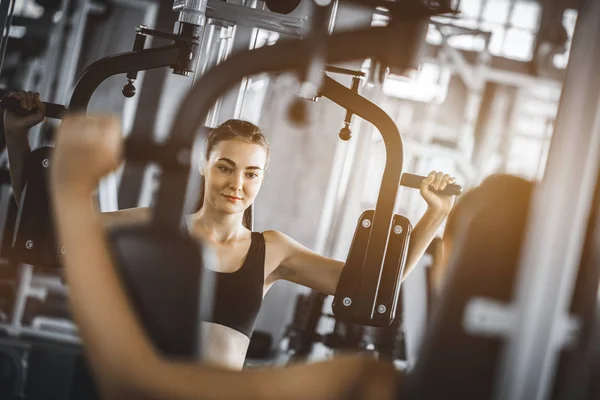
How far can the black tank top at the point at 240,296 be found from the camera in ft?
7.28

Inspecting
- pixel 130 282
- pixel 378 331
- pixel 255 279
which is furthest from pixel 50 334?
pixel 130 282

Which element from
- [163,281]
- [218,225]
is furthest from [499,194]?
[218,225]

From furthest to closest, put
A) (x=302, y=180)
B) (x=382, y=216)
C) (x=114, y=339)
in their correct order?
(x=302, y=180), (x=382, y=216), (x=114, y=339)

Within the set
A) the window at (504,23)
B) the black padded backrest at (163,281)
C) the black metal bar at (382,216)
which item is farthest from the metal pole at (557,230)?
the window at (504,23)

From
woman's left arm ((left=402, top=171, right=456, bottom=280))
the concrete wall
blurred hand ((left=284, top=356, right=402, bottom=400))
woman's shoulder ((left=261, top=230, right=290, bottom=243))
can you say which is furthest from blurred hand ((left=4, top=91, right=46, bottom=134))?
the concrete wall

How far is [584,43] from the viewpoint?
3.35ft

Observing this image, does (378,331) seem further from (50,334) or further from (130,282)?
(130,282)

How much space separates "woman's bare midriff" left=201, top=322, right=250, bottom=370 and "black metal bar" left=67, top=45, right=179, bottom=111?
74 cm

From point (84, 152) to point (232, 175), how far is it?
4.59 ft

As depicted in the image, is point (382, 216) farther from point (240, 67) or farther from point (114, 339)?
point (114, 339)

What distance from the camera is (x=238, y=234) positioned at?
7.87 feet

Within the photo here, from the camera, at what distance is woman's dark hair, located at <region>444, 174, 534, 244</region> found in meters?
0.94

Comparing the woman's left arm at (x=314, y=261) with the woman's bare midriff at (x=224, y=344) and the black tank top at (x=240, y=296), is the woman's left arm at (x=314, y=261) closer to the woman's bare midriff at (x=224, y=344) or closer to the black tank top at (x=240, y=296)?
the black tank top at (x=240, y=296)

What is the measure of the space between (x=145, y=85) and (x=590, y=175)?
6.55 metres
